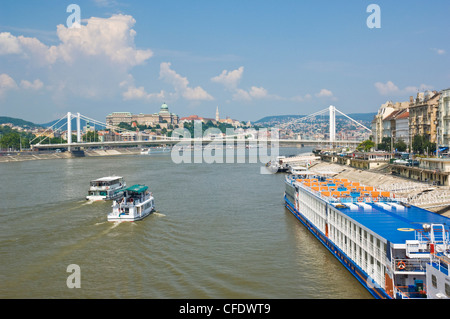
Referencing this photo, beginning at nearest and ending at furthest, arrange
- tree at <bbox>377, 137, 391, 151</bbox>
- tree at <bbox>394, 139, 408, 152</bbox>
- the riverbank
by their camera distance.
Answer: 1. the riverbank
2. tree at <bbox>394, 139, 408, 152</bbox>
3. tree at <bbox>377, 137, 391, 151</bbox>

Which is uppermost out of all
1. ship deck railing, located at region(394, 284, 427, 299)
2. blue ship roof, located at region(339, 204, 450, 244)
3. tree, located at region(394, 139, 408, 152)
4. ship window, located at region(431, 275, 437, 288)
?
tree, located at region(394, 139, 408, 152)

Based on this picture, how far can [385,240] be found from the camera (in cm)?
869

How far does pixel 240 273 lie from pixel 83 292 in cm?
427

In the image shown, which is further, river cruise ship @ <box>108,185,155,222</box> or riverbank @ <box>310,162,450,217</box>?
river cruise ship @ <box>108,185,155,222</box>

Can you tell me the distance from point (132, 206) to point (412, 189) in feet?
47.1

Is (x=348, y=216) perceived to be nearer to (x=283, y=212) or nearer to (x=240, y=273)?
(x=240, y=273)

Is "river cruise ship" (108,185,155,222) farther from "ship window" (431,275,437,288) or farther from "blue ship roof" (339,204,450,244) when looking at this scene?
"ship window" (431,275,437,288)

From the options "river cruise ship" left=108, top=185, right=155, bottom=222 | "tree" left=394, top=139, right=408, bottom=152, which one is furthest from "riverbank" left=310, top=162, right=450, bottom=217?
"tree" left=394, top=139, right=408, bottom=152

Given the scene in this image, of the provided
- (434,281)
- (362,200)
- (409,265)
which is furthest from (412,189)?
(434,281)

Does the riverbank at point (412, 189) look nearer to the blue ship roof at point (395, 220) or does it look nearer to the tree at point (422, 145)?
the blue ship roof at point (395, 220)

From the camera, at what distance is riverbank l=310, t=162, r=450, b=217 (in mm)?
16922

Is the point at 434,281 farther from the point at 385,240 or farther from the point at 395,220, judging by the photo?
the point at 395,220
